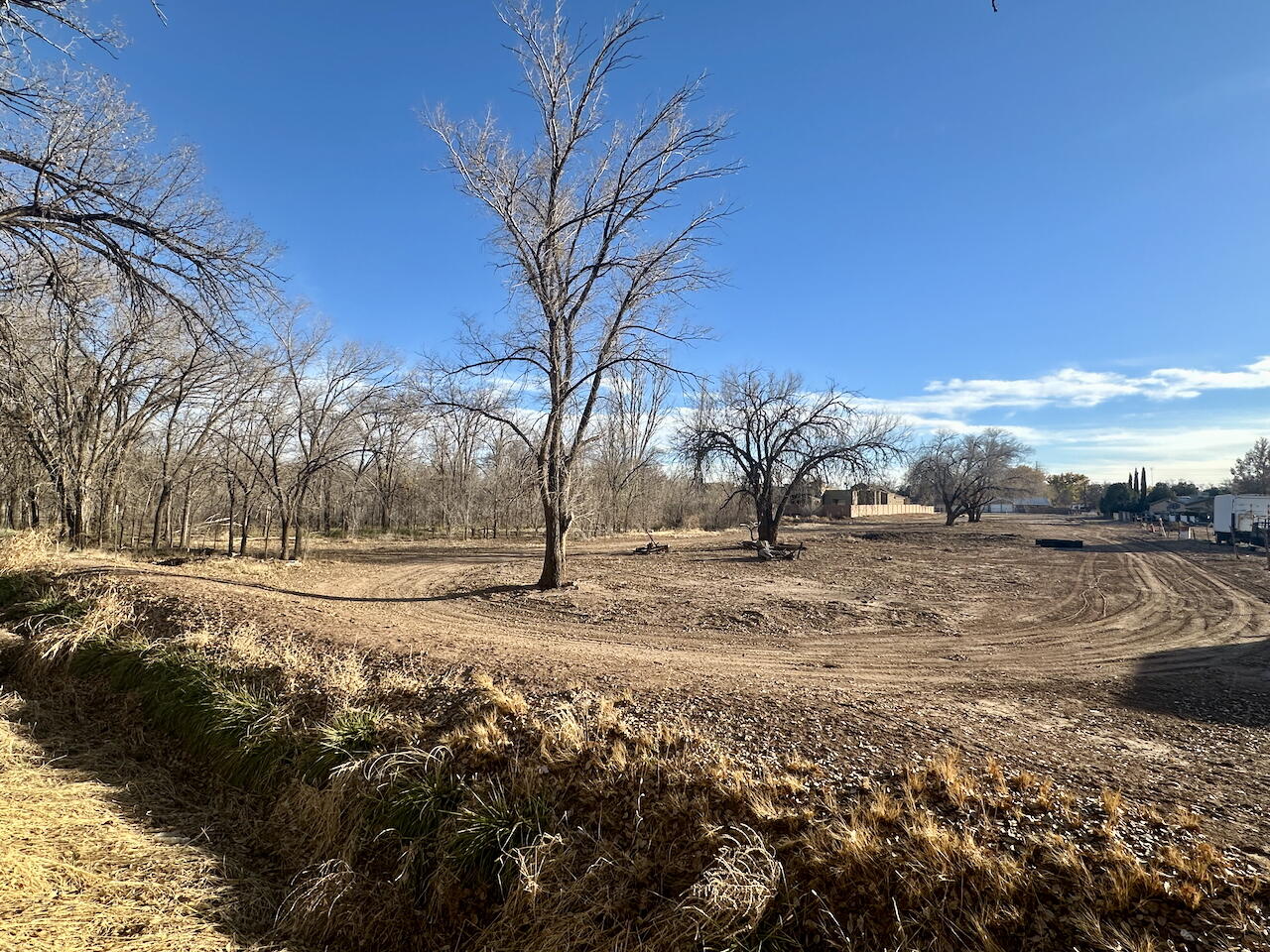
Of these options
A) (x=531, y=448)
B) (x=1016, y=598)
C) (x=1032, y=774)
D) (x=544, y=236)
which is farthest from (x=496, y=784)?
(x=1016, y=598)

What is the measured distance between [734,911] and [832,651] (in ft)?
22.1

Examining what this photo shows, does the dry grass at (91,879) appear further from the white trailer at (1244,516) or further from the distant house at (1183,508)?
the distant house at (1183,508)

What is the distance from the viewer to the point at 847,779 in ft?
13.5

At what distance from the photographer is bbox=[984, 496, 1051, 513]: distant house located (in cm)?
11131

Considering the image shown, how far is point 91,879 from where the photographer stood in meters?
3.85

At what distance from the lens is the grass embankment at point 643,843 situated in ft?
9.69

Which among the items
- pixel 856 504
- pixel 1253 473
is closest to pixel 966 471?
pixel 856 504

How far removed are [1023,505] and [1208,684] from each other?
12768 centimetres

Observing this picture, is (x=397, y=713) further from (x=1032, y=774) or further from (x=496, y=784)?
(x=1032, y=774)

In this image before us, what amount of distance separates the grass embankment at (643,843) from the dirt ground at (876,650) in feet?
2.11

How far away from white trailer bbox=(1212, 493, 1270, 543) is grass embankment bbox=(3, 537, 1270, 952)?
4205cm

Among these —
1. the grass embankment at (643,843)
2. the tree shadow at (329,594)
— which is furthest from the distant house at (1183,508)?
the grass embankment at (643,843)

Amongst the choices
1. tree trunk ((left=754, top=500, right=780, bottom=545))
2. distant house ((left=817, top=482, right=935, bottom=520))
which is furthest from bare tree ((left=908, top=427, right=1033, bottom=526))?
tree trunk ((left=754, top=500, right=780, bottom=545))

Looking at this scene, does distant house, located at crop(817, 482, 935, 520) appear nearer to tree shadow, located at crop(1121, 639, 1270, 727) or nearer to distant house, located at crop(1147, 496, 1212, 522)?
distant house, located at crop(1147, 496, 1212, 522)
